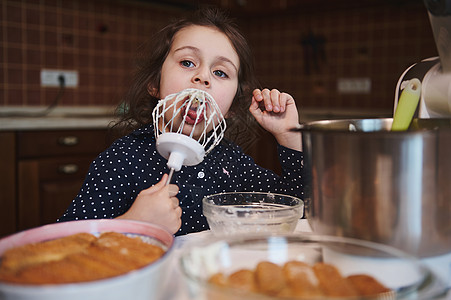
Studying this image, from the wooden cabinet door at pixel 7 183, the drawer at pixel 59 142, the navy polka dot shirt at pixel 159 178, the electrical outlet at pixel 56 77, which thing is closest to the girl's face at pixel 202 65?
the navy polka dot shirt at pixel 159 178

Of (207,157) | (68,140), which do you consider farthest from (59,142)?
(207,157)

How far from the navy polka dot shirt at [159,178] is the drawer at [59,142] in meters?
0.79

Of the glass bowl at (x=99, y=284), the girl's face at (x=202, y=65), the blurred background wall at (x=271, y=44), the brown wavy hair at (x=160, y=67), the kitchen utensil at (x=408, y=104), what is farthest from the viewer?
the blurred background wall at (x=271, y=44)

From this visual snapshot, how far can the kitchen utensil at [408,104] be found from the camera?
49cm

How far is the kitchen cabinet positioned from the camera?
1.75 meters

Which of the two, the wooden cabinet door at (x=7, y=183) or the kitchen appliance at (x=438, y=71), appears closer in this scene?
the kitchen appliance at (x=438, y=71)

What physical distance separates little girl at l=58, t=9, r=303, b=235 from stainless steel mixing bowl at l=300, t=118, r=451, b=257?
42 centimetres

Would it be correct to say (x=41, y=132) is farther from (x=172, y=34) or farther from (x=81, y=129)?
(x=172, y=34)

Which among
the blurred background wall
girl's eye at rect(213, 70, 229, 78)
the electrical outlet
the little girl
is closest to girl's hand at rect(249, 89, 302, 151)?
the little girl

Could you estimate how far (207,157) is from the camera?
3.50ft

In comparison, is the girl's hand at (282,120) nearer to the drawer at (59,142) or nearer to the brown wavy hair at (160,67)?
the brown wavy hair at (160,67)

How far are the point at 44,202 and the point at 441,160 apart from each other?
68.8 inches

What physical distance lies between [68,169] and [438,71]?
5.30ft

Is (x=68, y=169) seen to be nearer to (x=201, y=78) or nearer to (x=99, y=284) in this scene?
(x=201, y=78)
